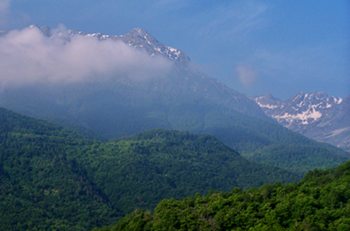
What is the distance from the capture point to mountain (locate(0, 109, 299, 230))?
349ft

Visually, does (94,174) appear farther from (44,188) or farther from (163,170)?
(44,188)

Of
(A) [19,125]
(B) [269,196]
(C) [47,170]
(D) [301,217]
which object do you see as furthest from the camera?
(A) [19,125]

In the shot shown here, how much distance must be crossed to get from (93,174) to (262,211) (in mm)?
97722

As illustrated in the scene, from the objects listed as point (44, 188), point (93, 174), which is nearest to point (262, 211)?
point (44, 188)

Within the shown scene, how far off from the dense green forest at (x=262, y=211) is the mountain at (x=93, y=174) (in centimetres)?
5179

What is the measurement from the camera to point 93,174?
450 ft

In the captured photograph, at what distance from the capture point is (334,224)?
3697 cm

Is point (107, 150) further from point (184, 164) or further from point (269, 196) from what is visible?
point (269, 196)

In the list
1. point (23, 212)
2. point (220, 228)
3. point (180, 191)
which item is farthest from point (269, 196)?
point (180, 191)

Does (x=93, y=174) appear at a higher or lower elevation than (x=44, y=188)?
higher

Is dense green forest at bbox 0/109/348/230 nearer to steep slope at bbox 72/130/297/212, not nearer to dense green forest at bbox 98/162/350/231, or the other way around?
steep slope at bbox 72/130/297/212

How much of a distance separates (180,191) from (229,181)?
21035mm

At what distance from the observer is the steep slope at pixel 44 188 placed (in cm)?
9974

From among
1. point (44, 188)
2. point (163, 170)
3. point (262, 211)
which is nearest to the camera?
point (262, 211)
